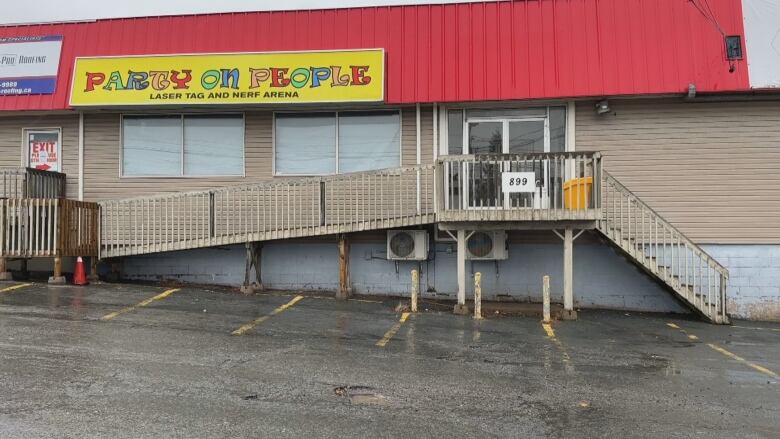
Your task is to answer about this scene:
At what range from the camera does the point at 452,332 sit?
9.08m

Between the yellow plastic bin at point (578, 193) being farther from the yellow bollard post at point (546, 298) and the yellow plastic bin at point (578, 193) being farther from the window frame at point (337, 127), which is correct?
the window frame at point (337, 127)

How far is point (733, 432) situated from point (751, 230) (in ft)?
28.5

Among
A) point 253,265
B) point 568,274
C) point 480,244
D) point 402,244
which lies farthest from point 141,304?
point 568,274

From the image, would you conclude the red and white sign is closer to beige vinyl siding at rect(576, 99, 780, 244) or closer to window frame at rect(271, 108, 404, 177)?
window frame at rect(271, 108, 404, 177)

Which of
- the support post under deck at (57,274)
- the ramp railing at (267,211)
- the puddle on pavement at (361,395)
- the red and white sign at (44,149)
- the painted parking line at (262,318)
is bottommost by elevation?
the puddle on pavement at (361,395)

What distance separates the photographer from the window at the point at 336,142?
13016 mm

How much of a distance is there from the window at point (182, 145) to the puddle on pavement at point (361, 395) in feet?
27.4

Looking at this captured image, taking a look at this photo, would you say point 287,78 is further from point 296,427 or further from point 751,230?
point 751,230

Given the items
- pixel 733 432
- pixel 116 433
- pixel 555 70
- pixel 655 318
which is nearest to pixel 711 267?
pixel 655 318

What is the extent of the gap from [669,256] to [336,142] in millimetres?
7594

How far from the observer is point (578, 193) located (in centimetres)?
1035

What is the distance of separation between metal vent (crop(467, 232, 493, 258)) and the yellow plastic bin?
2023 millimetres

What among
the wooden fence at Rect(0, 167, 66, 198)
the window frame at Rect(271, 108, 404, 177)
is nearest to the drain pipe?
the wooden fence at Rect(0, 167, 66, 198)

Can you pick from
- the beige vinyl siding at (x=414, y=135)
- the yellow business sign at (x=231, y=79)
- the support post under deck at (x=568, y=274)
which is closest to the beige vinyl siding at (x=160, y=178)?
the beige vinyl siding at (x=414, y=135)
